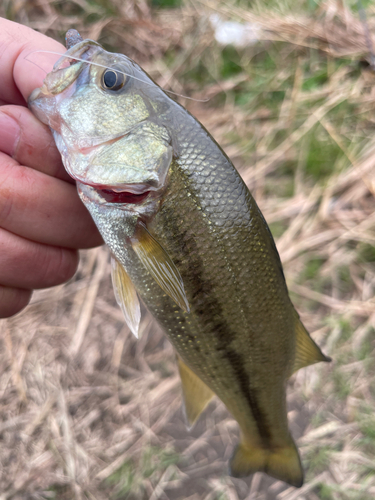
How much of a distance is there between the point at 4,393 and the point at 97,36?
2646 millimetres

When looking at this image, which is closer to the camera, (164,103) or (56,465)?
(164,103)

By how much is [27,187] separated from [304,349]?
103 centimetres

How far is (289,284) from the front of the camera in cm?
244

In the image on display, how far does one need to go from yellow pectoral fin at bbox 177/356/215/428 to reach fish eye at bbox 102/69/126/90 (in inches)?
39.8

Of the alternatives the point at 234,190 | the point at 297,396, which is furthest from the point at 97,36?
A: the point at 297,396

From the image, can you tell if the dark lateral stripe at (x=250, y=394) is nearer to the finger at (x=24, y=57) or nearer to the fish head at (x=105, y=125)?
the fish head at (x=105, y=125)

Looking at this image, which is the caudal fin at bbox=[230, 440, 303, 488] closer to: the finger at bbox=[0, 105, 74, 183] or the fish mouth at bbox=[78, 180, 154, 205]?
the fish mouth at bbox=[78, 180, 154, 205]

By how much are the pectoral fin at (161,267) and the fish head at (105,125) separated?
0.11 meters

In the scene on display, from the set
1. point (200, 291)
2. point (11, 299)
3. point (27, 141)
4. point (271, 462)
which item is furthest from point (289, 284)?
point (27, 141)

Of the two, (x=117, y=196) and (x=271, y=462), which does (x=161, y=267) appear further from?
(x=271, y=462)

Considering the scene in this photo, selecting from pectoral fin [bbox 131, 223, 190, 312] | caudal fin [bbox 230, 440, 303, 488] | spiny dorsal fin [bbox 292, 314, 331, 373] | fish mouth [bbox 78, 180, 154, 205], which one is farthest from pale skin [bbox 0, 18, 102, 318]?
caudal fin [bbox 230, 440, 303, 488]

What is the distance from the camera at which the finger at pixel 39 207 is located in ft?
3.40

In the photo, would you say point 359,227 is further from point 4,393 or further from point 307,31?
point 4,393

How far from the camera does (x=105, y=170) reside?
38.5 inches
